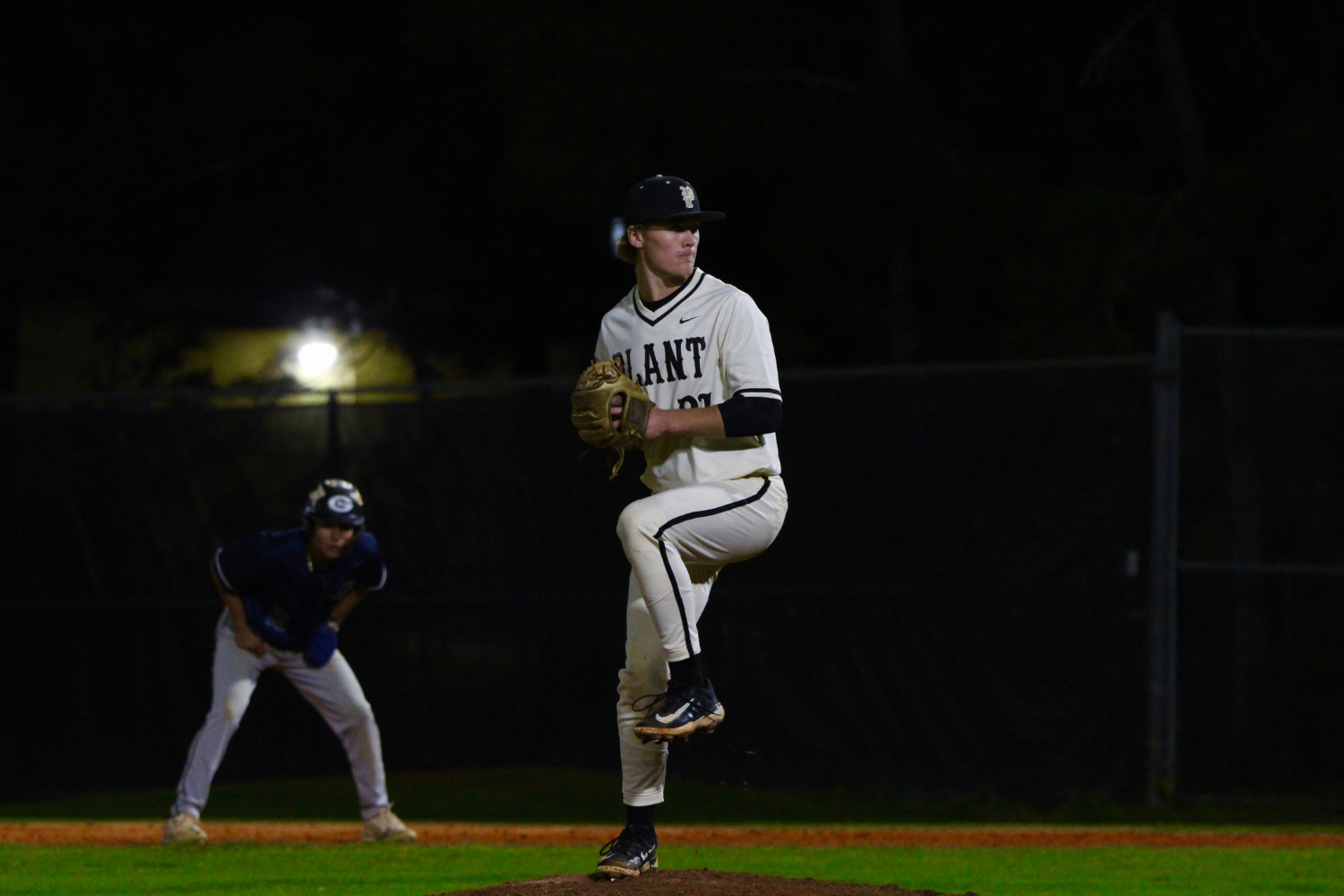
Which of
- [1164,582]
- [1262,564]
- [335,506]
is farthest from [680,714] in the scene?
[1262,564]

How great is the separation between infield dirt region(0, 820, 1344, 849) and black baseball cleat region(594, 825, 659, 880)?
11.0 ft

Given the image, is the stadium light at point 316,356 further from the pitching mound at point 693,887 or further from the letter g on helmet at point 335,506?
the pitching mound at point 693,887

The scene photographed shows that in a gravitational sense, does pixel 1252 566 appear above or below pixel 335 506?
below

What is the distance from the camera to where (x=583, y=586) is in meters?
10.7

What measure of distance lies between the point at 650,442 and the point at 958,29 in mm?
10853

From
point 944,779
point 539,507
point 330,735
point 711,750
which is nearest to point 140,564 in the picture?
point 330,735

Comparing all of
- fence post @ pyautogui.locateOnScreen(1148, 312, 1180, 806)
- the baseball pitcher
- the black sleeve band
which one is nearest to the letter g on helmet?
the baseball pitcher

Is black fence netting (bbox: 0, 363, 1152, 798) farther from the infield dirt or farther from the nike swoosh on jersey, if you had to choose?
the nike swoosh on jersey

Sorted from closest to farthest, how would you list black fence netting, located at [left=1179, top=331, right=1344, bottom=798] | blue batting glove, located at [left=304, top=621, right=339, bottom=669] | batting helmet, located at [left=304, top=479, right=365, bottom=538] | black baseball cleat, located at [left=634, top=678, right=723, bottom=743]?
black baseball cleat, located at [left=634, top=678, right=723, bottom=743]
batting helmet, located at [left=304, top=479, right=365, bottom=538]
blue batting glove, located at [left=304, top=621, right=339, bottom=669]
black fence netting, located at [left=1179, top=331, right=1344, bottom=798]

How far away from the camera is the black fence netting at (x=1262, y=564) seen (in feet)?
31.8

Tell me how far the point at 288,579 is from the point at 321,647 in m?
0.39

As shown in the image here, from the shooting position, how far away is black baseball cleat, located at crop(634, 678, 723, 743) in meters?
5.10

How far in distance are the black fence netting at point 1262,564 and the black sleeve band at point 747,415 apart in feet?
17.3

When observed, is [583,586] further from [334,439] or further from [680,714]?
[680,714]
